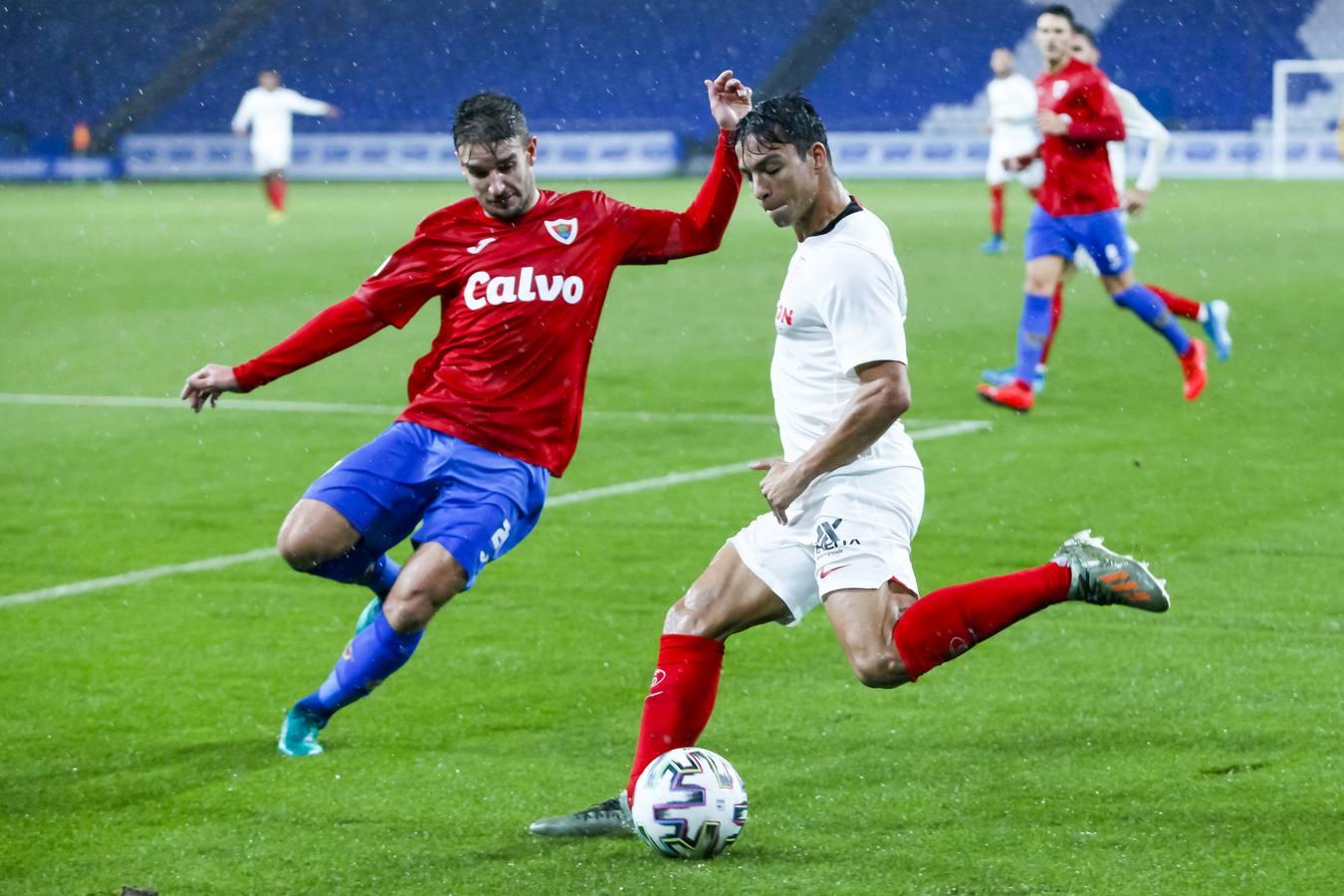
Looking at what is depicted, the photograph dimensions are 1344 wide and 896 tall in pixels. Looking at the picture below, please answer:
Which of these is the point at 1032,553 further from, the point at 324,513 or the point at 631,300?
the point at 631,300

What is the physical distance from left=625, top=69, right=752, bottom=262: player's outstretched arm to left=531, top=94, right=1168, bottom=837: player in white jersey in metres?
0.92

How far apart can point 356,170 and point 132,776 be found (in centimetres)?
3507

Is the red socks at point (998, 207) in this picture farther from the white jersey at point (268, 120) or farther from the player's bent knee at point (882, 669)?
the player's bent knee at point (882, 669)

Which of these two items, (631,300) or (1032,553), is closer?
(1032,553)

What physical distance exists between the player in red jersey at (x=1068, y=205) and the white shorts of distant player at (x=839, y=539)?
644 centimetres

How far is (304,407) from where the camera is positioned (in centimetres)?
1141

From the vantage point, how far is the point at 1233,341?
13891mm

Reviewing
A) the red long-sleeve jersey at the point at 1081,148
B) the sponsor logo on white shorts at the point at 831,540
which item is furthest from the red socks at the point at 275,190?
the sponsor logo on white shorts at the point at 831,540

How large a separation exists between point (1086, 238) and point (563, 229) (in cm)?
591

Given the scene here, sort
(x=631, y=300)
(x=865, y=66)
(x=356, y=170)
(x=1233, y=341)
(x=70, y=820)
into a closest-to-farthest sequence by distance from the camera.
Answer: (x=70, y=820) < (x=1233, y=341) < (x=631, y=300) < (x=356, y=170) < (x=865, y=66)

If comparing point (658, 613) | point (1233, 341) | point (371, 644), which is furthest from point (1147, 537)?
point (1233, 341)

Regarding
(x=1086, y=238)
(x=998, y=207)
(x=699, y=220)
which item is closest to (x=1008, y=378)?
(x=1086, y=238)

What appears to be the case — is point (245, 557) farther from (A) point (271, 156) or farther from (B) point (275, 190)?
(A) point (271, 156)

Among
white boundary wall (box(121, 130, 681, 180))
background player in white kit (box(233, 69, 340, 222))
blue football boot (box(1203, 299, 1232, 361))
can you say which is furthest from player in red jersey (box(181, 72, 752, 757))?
white boundary wall (box(121, 130, 681, 180))
